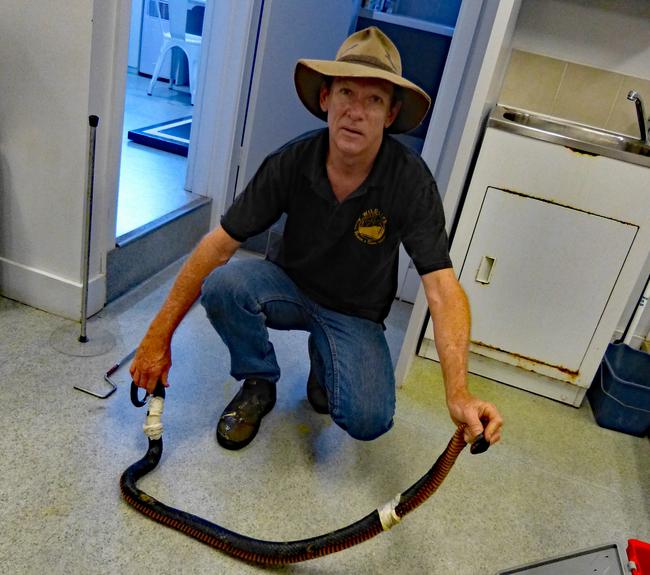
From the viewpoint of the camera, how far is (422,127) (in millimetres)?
2344

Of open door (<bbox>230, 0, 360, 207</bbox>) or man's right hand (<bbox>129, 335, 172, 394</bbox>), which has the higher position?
open door (<bbox>230, 0, 360, 207</bbox>)

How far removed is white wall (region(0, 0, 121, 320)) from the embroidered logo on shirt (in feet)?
2.63

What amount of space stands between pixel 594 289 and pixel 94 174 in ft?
4.99

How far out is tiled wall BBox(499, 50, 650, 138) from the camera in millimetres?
2141

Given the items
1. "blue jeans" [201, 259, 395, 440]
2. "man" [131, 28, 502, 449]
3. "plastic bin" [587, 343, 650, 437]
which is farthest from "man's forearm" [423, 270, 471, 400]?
"plastic bin" [587, 343, 650, 437]

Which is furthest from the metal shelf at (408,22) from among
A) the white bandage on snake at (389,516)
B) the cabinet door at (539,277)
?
the white bandage on snake at (389,516)

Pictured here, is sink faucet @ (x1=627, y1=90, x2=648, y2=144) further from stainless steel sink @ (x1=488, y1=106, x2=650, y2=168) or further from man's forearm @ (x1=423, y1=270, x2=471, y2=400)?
man's forearm @ (x1=423, y1=270, x2=471, y2=400)

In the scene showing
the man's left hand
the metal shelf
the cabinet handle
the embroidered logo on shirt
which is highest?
the metal shelf

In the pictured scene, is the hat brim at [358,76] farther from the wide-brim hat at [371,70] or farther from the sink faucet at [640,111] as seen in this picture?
the sink faucet at [640,111]

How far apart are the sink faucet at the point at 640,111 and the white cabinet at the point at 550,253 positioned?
1.37 feet

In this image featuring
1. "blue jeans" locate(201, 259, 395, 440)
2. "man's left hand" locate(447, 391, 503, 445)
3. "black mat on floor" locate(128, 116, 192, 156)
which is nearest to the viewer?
"man's left hand" locate(447, 391, 503, 445)

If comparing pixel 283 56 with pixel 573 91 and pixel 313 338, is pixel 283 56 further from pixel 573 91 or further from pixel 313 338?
pixel 313 338

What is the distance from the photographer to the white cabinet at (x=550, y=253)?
1709 mm

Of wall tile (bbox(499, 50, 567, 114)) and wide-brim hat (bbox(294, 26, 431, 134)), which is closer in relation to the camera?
wide-brim hat (bbox(294, 26, 431, 134))
